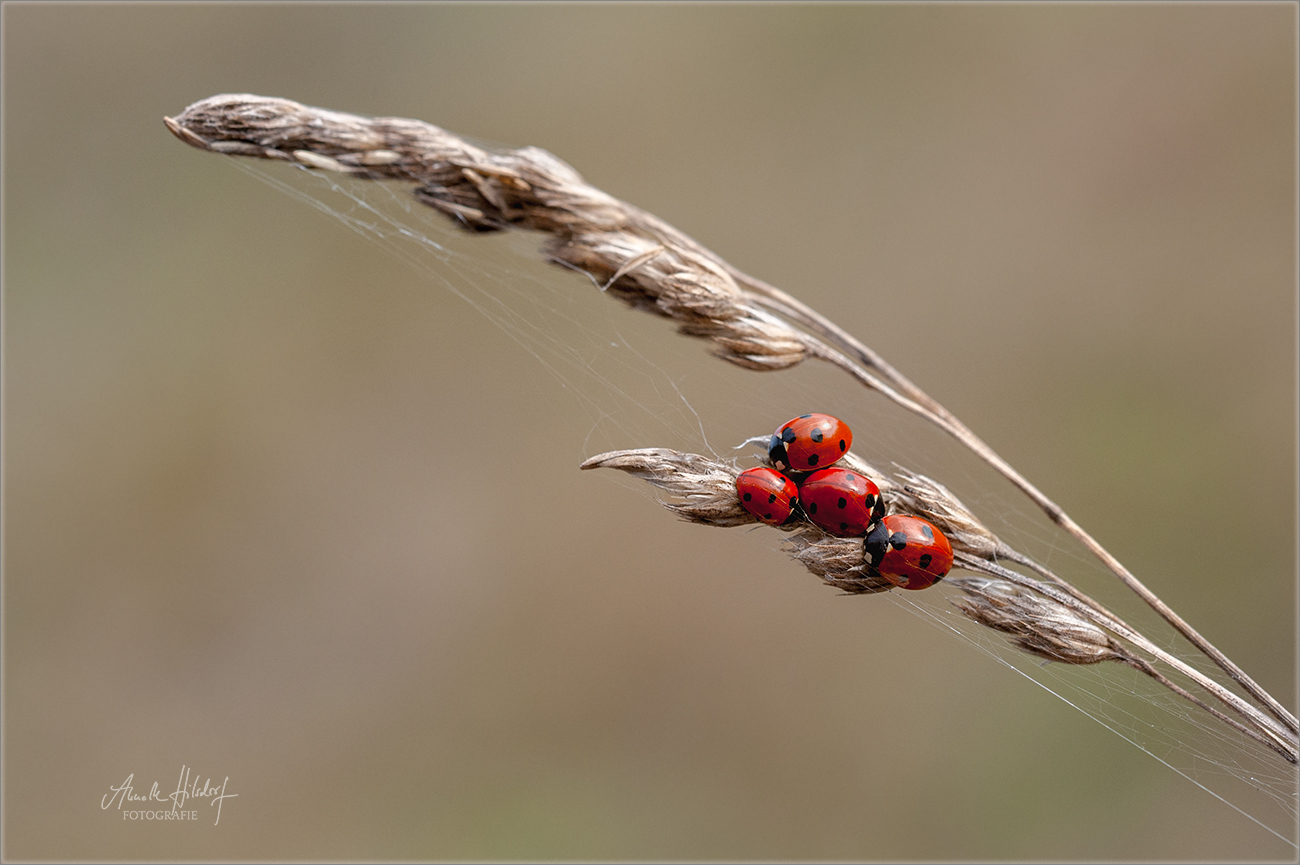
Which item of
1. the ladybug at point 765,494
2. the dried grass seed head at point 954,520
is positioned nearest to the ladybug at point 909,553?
the dried grass seed head at point 954,520

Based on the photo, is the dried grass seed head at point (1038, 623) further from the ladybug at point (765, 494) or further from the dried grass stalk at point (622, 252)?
the ladybug at point (765, 494)

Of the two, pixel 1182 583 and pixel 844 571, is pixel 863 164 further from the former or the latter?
pixel 844 571

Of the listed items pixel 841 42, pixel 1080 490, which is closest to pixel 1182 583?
pixel 1080 490
